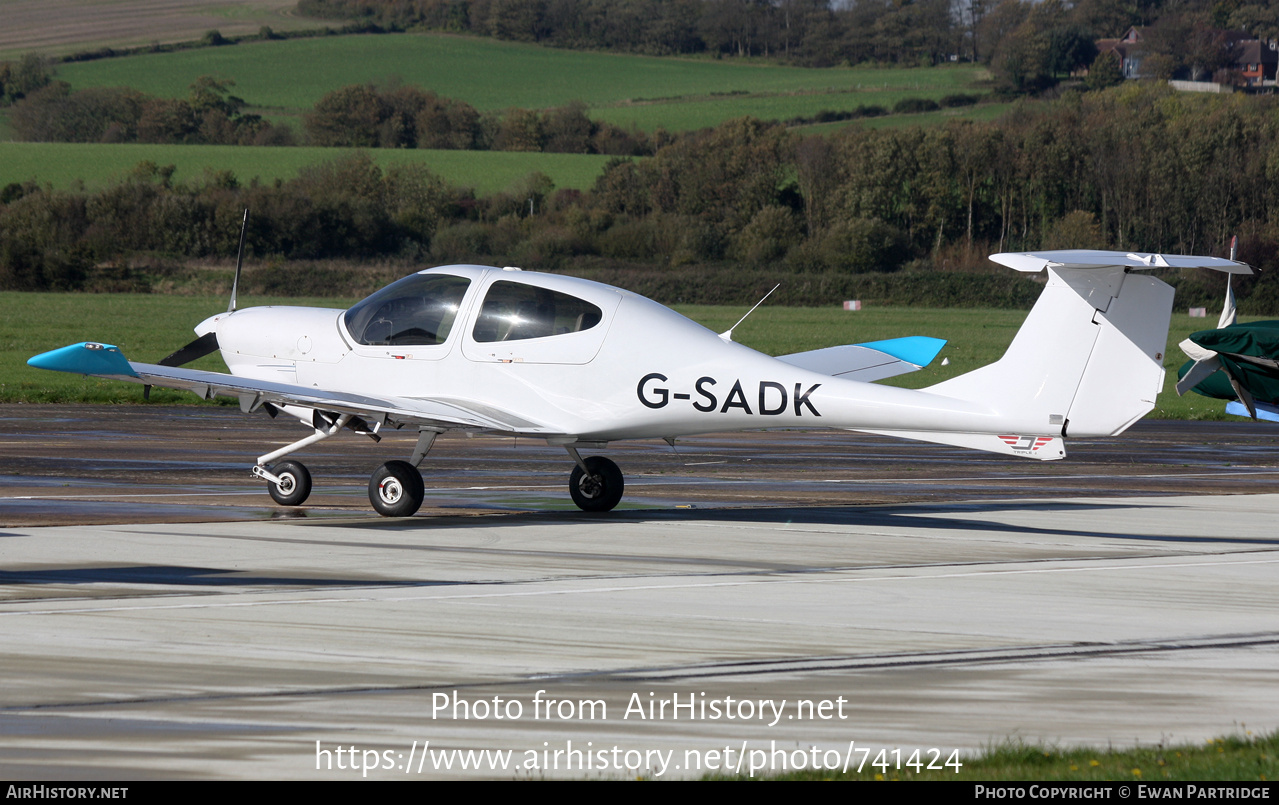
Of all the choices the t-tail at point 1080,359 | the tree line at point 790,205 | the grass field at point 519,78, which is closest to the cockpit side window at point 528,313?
the t-tail at point 1080,359

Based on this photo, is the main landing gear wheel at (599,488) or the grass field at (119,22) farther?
the grass field at (119,22)

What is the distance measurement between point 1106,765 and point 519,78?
469 feet

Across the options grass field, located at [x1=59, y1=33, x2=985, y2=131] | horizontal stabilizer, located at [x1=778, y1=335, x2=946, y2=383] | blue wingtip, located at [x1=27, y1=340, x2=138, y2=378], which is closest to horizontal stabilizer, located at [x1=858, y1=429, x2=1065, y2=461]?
horizontal stabilizer, located at [x1=778, y1=335, x2=946, y2=383]

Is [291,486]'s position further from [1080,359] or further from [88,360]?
[1080,359]

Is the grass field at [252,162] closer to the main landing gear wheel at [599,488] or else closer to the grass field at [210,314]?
the grass field at [210,314]

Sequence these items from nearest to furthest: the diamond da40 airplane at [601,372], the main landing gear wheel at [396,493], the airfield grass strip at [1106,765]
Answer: the airfield grass strip at [1106,765], the diamond da40 airplane at [601,372], the main landing gear wheel at [396,493]

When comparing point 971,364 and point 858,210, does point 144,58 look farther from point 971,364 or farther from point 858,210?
point 971,364

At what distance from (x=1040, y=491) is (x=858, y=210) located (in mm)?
84505

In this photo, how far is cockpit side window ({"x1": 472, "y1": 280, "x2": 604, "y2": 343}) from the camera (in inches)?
573

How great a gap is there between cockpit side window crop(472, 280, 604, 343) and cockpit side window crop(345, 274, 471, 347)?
353 millimetres

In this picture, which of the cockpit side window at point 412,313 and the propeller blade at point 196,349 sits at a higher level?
the cockpit side window at point 412,313

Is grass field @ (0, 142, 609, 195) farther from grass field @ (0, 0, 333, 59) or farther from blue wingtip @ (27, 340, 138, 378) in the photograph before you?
blue wingtip @ (27, 340, 138, 378)

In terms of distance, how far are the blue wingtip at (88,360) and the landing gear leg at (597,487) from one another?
470 cm

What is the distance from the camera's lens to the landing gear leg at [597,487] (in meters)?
15.4
